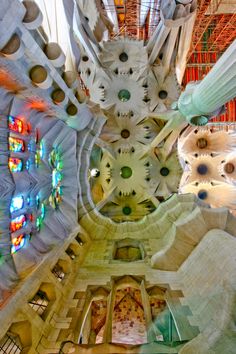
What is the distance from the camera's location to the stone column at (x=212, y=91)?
4.20m

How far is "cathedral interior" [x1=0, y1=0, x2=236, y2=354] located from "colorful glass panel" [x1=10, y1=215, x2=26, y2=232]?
0.04 metres

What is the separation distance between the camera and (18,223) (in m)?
5.64

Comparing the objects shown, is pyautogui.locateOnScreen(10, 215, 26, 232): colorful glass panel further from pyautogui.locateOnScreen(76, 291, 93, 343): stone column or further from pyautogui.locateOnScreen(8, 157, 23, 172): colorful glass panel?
pyautogui.locateOnScreen(76, 291, 93, 343): stone column

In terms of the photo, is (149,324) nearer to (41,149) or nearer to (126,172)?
(41,149)

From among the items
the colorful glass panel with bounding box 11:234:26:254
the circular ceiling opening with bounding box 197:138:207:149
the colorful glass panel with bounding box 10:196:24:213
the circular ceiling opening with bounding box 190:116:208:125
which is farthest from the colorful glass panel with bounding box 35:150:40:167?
the circular ceiling opening with bounding box 197:138:207:149

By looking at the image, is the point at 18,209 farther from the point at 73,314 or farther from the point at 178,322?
the point at 178,322

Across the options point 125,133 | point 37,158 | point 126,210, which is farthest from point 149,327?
point 125,133

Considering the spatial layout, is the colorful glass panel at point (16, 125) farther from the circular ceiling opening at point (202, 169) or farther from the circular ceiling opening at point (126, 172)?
the circular ceiling opening at point (202, 169)

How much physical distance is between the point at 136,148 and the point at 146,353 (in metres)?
8.30

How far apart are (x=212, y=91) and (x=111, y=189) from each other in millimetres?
6618

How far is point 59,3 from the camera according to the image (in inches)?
251

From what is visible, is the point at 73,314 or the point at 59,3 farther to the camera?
the point at 59,3

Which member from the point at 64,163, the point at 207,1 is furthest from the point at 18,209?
the point at 207,1

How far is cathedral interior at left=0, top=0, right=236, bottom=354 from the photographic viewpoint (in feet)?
13.8
